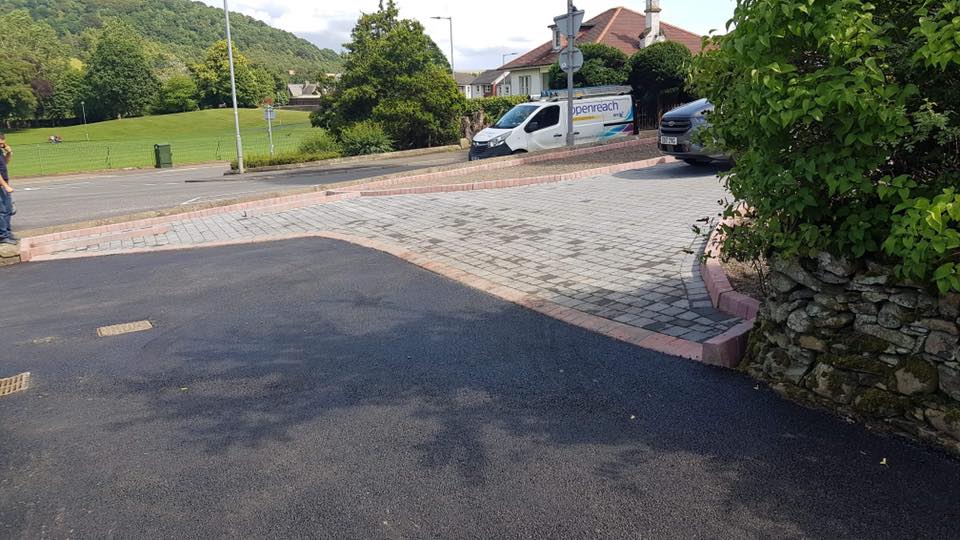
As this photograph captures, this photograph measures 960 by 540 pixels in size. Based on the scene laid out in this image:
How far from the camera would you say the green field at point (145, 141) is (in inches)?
1714

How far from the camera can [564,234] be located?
10.0 metres

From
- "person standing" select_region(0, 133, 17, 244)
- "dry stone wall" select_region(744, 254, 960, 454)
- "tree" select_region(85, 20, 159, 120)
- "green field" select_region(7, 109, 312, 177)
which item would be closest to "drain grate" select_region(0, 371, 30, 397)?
"dry stone wall" select_region(744, 254, 960, 454)

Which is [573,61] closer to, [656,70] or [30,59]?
[656,70]

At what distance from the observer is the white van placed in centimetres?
2320

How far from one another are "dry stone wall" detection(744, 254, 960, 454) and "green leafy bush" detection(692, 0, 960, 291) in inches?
6.5

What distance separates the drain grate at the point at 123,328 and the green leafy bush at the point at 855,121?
5.76 m

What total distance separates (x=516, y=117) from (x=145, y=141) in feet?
185

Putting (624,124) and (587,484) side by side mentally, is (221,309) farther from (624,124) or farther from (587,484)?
(624,124)

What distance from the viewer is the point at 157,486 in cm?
367

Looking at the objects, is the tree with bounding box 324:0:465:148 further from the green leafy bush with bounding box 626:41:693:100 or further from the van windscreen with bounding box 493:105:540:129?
the van windscreen with bounding box 493:105:540:129

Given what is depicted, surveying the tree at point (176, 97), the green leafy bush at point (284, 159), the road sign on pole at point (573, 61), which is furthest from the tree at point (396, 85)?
the tree at point (176, 97)

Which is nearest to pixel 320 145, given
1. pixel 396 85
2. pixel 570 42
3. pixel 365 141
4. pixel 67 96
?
pixel 365 141

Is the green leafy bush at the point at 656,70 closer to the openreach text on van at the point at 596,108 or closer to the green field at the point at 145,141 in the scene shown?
the openreach text on van at the point at 596,108

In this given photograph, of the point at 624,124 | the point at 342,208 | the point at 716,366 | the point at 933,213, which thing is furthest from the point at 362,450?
the point at 624,124
